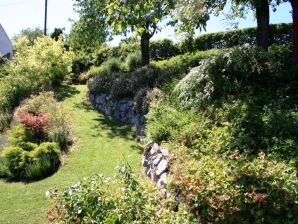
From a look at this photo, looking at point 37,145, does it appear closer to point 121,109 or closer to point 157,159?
point 121,109

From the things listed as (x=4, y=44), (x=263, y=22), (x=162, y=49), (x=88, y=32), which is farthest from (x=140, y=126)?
(x=4, y=44)

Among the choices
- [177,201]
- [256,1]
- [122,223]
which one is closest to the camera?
[122,223]

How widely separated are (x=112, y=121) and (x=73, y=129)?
1736 millimetres

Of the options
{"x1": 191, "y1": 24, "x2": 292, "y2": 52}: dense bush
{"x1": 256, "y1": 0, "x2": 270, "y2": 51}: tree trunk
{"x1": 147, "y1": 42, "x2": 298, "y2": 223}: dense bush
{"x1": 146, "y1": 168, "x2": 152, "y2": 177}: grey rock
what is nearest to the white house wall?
{"x1": 191, "y1": 24, "x2": 292, "y2": 52}: dense bush

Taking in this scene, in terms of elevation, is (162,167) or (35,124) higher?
(35,124)

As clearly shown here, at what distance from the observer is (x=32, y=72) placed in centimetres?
1716

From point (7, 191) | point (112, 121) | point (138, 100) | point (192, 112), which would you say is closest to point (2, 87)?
point (112, 121)

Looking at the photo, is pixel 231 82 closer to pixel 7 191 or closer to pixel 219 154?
pixel 219 154

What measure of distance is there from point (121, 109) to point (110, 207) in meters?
8.40

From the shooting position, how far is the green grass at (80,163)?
7.15m

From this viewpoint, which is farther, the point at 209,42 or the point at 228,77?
the point at 209,42

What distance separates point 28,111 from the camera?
1312 centimetres

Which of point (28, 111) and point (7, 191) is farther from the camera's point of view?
point (28, 111)

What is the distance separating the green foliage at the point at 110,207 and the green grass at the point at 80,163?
63.5 inches
